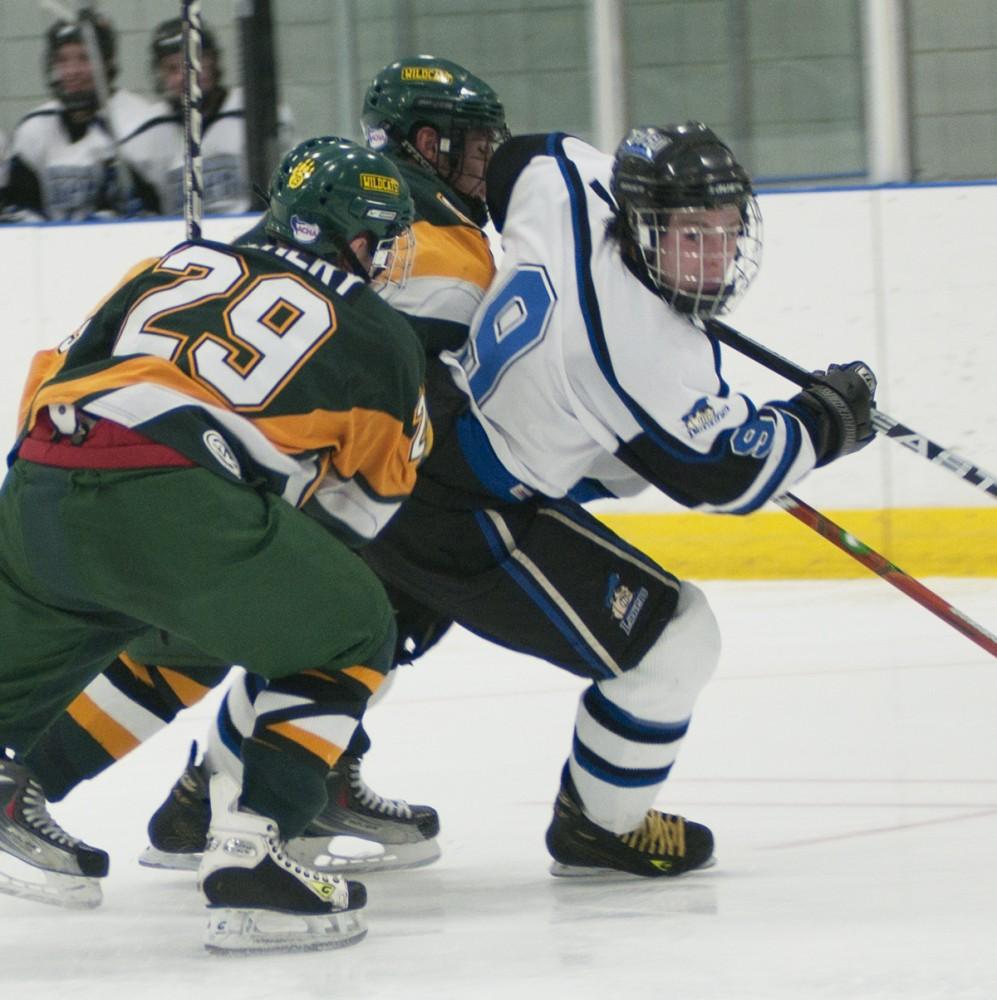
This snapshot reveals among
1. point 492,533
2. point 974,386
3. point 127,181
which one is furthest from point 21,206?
point 492,533

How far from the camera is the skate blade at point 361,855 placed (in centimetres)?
279

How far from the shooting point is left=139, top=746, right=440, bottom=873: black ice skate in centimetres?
276

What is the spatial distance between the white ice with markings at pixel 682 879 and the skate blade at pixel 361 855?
3 cm

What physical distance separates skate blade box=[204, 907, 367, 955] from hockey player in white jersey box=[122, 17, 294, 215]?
341cm

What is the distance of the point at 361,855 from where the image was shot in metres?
2.86

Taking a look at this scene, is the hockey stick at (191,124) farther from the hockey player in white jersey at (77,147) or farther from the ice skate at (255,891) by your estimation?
the hockey player in white jersey at (77,147)

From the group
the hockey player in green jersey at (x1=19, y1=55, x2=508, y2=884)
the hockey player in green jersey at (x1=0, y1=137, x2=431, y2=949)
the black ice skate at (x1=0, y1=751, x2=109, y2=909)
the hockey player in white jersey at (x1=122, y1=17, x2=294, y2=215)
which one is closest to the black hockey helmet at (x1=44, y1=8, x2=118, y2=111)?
the hockey player in white jersey at (x1=122, y1=17, x2=294, y2=215)

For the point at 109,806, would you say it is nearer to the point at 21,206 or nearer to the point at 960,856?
the point at 960,856

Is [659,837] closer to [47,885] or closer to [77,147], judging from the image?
[47,885]

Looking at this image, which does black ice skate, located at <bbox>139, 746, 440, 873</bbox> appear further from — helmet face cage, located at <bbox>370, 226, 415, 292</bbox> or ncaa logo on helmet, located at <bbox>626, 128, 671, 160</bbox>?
ncaa logo on helmet, located at <bbox>626, 128, 671, 160</bbox>

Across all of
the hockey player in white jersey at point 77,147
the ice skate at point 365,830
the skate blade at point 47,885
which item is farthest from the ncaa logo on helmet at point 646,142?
the hockey player in white jersey at point 77,147

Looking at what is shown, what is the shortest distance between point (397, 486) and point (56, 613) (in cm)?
40

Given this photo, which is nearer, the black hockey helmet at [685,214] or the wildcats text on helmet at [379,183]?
the wildcats text on helmet at [379,183]

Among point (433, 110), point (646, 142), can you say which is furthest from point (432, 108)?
point (646, 142)
